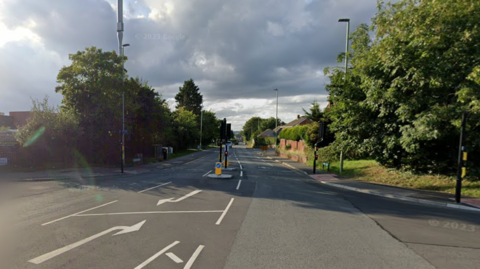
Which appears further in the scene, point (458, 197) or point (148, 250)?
point (458, 197)

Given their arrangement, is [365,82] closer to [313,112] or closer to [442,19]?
A: [442,19]

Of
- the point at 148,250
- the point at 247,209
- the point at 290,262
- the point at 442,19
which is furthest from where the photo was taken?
the point at 442,19

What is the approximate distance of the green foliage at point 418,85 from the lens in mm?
10688

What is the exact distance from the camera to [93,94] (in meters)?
21.3

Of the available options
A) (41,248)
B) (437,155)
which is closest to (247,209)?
(41,248)

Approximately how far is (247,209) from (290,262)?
12.9ft

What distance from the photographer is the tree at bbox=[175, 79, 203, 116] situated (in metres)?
76.6

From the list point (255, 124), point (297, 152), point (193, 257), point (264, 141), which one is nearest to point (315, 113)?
point (297, 152)

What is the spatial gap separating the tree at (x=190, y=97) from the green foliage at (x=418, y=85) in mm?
63570

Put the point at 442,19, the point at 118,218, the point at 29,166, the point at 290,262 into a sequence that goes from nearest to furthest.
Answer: the point at 290,262
the point at 118,218
the point at 442,19
the point at 29,166

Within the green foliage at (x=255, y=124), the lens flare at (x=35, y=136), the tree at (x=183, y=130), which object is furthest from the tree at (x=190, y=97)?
the lens flare at (x=35, y=136)

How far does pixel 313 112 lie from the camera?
27.8 meters

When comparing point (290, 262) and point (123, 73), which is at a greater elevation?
point (123, 73)

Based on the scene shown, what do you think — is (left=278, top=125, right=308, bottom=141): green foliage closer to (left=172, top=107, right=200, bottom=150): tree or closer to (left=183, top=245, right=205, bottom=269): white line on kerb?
(left=172, top=107, right=200, bottom=150): tree
